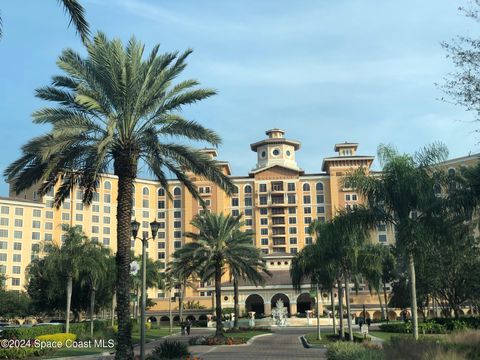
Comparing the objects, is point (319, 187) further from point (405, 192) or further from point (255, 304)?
point (405, 192)

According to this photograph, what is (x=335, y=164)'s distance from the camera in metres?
132

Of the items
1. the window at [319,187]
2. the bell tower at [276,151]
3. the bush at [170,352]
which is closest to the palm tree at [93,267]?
the bush at [170,352]

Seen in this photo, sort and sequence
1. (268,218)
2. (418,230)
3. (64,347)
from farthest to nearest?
(268,218), (64,347), (418,230)

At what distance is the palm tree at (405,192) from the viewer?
81.6 feet

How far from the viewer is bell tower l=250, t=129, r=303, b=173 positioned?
135 meters

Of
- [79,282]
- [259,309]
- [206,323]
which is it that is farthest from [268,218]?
[79,282]

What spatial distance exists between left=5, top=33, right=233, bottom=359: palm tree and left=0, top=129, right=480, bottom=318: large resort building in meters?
99.0

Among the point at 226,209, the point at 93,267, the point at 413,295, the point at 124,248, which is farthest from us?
the point at 226,209

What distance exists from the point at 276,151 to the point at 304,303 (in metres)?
43.4

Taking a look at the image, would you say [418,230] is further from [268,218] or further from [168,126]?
[268,218]

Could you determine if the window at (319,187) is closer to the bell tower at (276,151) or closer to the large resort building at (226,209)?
the large resort building at (226,209)

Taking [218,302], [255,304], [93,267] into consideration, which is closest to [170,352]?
[218,302]

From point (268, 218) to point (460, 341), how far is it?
11518 cm

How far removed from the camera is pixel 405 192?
2519cm
